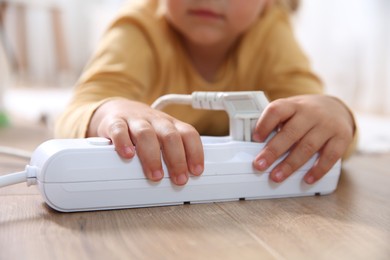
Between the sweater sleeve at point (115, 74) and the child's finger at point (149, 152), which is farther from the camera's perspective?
the sweater sleeve at point (115, 74)

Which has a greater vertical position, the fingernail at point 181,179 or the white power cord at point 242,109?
the white power cord at point 242,109

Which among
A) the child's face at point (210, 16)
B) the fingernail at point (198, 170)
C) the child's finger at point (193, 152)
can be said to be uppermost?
the child's face at point (210, 16)

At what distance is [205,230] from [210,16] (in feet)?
1.51

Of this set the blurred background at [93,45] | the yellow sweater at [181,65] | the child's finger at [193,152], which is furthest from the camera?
the blurred background at [93,45]

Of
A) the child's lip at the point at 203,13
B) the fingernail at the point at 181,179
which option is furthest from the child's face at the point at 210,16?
the fingernail at the point at 181,179

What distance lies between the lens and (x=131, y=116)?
19.6 inches

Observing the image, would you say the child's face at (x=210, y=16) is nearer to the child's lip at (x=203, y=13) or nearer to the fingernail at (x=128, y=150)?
the child's lip at (x=203, y=13)

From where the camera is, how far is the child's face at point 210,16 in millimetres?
775

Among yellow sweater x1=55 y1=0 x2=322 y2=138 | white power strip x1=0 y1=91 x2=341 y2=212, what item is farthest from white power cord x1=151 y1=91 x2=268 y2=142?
yellow sweater x1=55 y1=0 x2=322 y2=138

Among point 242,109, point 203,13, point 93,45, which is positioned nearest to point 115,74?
point 203,13

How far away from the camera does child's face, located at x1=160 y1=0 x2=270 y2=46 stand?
2.54ft

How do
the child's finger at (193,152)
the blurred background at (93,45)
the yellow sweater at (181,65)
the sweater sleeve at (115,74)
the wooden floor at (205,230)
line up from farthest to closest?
the blurred background at (93,45), the yellow sweater at (181,65), the sweater sleeve at (115,74), the child's finger at (193,152), the wooden floor at (205,230)

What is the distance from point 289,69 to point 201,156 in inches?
17.7

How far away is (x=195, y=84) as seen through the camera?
901 mm
